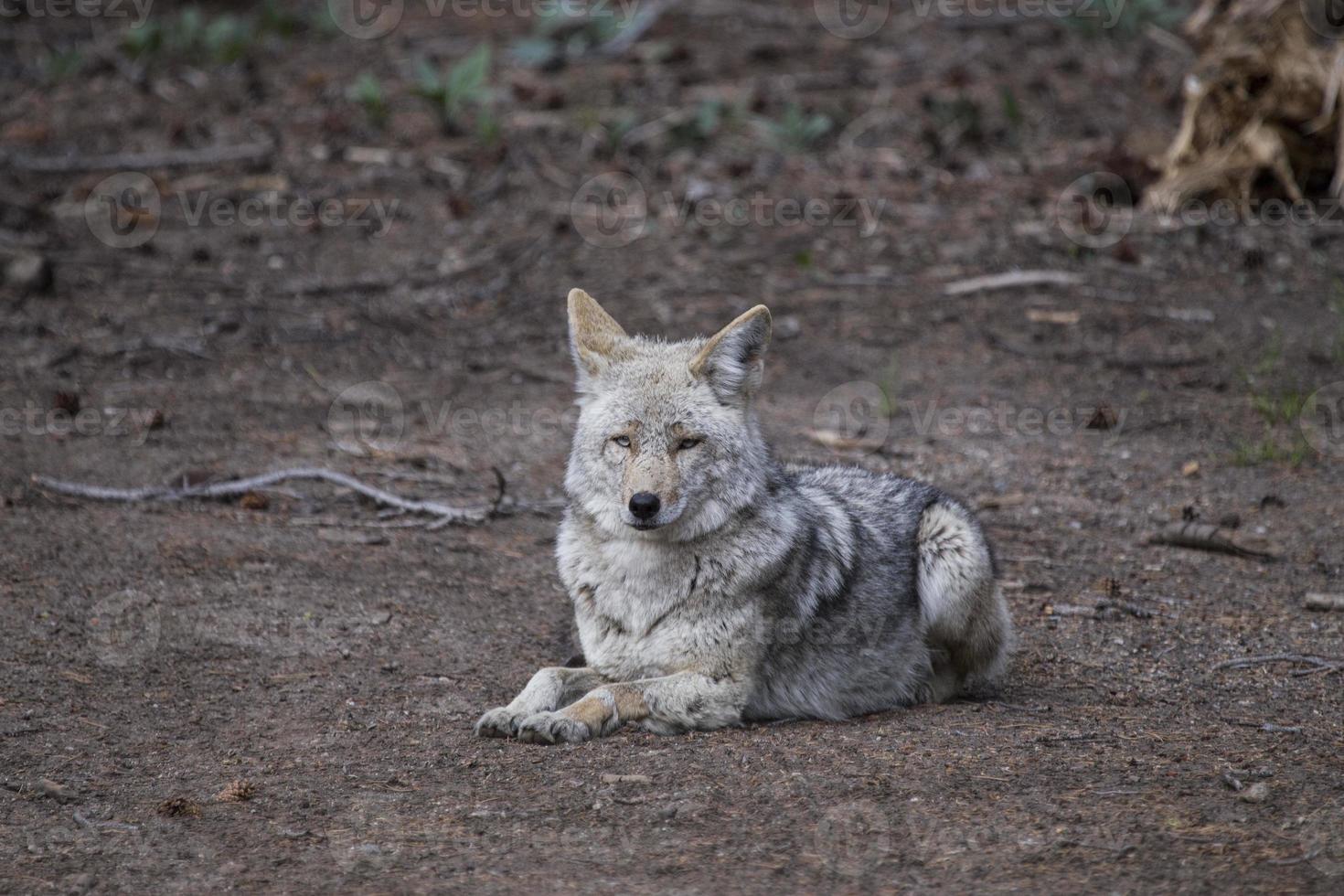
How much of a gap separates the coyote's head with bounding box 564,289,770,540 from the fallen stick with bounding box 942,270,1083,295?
20.9 ft

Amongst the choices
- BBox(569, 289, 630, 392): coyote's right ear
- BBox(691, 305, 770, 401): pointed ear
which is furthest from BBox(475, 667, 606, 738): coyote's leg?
BBox(691, 305, 770, 401): pointed ear

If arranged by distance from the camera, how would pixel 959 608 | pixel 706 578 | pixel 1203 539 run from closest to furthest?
pixel 706 578 → pixel 959 608 → pixel 1203 539

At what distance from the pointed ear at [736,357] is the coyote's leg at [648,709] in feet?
4.07

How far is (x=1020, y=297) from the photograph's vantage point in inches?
466

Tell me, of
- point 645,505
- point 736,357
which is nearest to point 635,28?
point 736,357

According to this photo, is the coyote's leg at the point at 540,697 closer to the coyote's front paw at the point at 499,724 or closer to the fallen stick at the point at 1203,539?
the coyote's front paw at the point at 499,724

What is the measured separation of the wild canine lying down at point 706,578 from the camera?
18.3 ft

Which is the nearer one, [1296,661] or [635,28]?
[1296,661]

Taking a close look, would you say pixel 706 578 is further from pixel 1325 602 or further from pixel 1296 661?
pixel 1325 602

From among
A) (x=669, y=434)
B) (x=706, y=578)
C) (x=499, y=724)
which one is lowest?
(x=499, y=724)

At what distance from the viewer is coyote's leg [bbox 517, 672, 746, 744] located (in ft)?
17.6

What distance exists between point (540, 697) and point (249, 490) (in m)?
3.26

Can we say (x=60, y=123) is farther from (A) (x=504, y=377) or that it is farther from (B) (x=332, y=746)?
(B) (x=332, y=746)

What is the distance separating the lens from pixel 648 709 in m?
5.52
